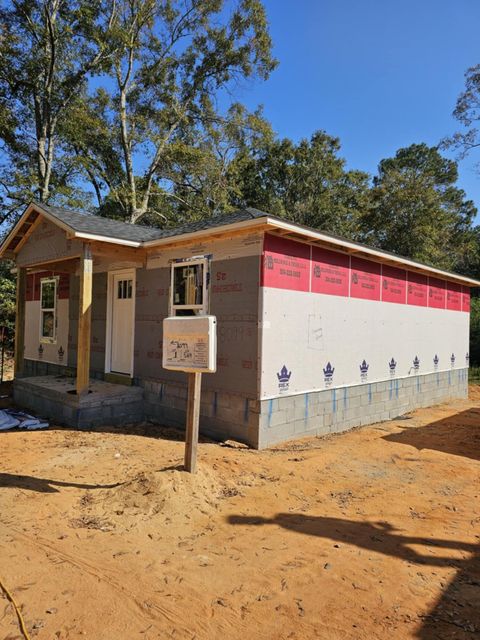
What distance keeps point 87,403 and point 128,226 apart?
437 centimetres

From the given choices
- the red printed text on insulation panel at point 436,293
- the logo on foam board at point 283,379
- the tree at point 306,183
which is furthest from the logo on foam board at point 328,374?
the tree at point 306,183

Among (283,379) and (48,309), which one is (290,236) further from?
(48,309)

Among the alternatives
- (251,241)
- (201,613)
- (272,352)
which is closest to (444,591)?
(201,613)

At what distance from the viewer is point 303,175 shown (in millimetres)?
27750

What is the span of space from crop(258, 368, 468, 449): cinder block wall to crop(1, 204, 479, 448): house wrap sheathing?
0.03m

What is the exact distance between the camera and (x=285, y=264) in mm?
7391

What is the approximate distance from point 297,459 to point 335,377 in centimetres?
246

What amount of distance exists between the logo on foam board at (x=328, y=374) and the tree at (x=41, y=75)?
→ 15.6m

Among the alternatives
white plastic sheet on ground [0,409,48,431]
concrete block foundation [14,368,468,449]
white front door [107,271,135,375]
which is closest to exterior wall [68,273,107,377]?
white front door [107,271,135,375]

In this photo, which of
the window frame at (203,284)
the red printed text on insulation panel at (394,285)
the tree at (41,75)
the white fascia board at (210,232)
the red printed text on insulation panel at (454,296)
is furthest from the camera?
the tree at (41,75)

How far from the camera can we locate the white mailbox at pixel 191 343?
4.75 metres

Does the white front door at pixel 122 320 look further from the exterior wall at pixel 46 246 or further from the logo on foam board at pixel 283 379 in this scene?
the logo on foam board at pixel 283 379

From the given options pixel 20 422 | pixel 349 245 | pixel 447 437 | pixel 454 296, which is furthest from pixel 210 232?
pixel 454 296

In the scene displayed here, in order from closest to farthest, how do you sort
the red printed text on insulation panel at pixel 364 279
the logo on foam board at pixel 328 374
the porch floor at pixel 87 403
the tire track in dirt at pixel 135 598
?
the tire track in dirt at pixel 135 598 → the porch floor at pixel 87 403 → the logo on foam board at pixel 328 374 → the red printed text on insulation panel at pixel 364 279
